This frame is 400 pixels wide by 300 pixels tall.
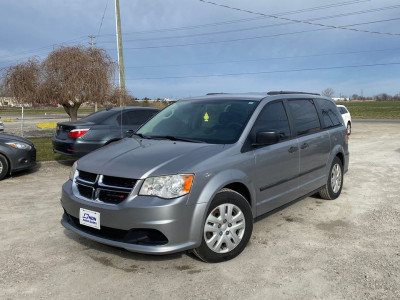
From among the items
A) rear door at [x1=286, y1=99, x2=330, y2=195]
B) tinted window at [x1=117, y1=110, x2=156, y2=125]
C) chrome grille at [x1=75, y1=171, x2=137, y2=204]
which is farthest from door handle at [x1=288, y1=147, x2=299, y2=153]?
tinted window at [x1=117, y1=110, x2=156, y2=125]

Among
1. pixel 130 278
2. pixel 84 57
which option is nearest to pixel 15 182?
pixel 130 278

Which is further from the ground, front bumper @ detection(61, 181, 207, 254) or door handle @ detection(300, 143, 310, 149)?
door handle @ detection(300, 143, 310, 149)

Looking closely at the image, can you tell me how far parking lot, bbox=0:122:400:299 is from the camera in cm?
304

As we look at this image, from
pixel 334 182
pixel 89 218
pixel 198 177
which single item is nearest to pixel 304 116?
pixel 334 182

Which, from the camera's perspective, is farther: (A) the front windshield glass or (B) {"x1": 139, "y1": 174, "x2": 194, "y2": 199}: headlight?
(A) the front windshield glass

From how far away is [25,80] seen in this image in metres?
15.7

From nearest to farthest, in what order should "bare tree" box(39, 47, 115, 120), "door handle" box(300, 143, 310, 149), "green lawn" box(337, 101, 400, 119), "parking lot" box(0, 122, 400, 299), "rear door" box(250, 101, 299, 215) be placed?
"parking lot" box(0, 122, 400, 299) < "rear door" box(250, 101, 299, 215) < "door handle" box(300, 143, 310, 149) < "bare tree" box(39, 47, 115, 120) < "green lawn" box(337, 101, 400, 119)

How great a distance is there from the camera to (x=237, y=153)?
3730 mm

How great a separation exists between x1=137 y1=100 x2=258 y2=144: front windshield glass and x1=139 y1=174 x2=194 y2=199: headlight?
32.0 inches

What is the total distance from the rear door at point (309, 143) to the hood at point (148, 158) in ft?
4.89

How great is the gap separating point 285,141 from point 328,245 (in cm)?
128

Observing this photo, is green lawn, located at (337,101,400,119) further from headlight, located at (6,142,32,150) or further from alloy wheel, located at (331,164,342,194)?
headlight, located at (6,142,32,150)

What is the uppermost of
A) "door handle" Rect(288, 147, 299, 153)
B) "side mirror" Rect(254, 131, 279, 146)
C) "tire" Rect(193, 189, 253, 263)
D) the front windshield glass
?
the front windshield glass

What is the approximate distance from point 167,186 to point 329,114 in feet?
11.9
